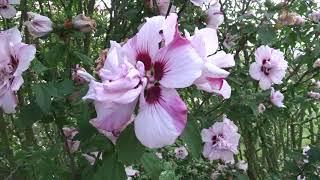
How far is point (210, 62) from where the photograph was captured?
1197 millimetres

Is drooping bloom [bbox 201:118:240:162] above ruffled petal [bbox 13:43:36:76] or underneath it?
underneath

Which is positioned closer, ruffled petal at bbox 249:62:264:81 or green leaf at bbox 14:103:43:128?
green leaf at bbox 14:103:43:128

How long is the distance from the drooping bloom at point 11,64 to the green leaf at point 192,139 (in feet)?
1.47

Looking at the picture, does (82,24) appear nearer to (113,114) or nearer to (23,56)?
(23,56)

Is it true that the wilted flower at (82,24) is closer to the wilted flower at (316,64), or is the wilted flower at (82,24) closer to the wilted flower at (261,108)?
the wilted flower at (261,108)

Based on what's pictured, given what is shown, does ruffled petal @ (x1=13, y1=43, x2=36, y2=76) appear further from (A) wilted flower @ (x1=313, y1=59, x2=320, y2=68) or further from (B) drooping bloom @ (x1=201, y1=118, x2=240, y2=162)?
(A) wilted flower @ (x1=313, y1=59, x2=320, y2=68)

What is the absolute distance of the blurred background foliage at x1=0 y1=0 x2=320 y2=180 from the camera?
144cm

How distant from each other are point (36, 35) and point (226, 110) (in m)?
1.12

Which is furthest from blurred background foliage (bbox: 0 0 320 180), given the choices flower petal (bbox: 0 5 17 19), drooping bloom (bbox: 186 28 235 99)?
flower petal (bbox: 0 5 17 19)

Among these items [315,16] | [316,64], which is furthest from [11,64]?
[316,64]

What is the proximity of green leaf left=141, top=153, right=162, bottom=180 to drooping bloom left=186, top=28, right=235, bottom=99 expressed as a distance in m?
0.30

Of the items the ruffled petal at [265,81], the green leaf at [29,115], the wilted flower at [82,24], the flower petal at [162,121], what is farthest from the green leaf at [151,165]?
the ruffled petal at [265,81]

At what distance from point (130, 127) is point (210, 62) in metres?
0.24

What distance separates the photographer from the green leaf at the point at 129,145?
1161 mm
